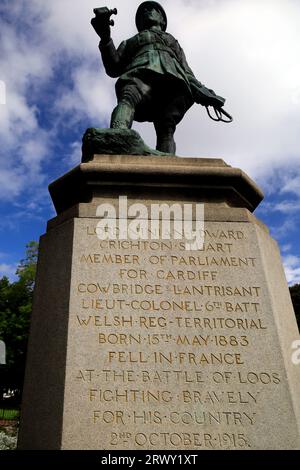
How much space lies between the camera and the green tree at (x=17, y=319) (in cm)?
3162

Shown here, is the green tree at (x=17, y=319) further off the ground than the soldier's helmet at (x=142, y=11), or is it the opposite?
the green tree at (x=17, y=319)

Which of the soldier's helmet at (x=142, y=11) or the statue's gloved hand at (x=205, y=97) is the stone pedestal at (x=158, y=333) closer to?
the statue's gloved hand at (x=205, y=97)

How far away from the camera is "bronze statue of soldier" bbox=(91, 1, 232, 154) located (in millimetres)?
6059

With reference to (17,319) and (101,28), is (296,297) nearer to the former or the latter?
(17,319)

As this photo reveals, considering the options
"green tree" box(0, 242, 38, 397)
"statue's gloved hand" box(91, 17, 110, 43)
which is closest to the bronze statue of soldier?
"statue's gloved hand" box(91, 17, 110, 43)

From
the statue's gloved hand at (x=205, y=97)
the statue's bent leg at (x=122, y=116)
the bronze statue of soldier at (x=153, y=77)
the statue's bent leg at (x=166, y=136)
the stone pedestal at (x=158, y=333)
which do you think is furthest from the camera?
the statue's gloved hand at (x=205, y=97)

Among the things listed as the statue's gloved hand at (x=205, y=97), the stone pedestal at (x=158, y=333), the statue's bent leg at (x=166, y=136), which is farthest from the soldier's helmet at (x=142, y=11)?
the stone pedestal at (x=158, y=333)

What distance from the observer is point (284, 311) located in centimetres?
448

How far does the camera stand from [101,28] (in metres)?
6.16

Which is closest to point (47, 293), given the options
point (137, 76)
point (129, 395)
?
point (129, 395)

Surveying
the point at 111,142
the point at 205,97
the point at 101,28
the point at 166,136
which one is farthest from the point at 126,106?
the point at 205,97
